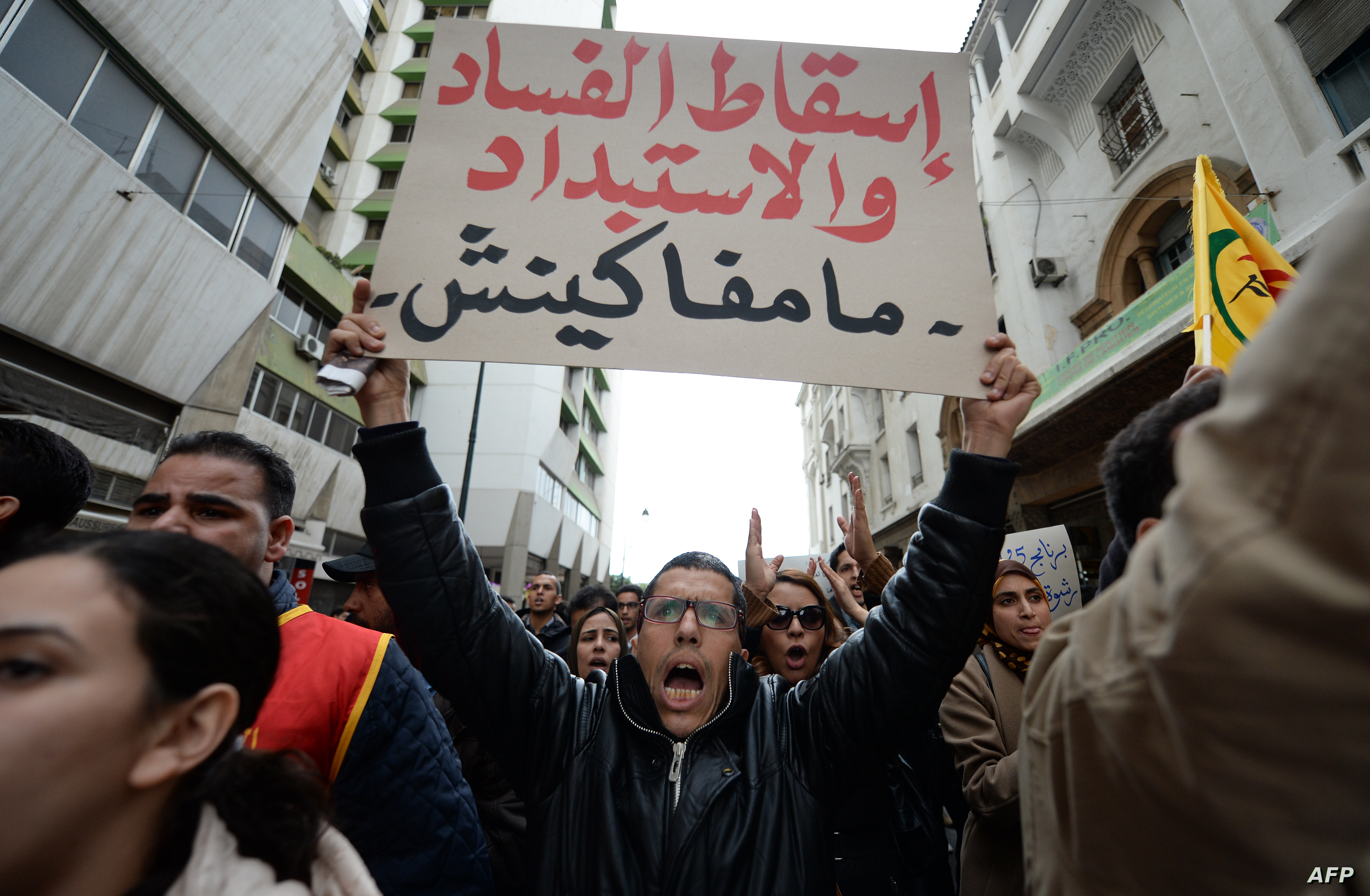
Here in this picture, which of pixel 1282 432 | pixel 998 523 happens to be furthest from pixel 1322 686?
pixel 998 523

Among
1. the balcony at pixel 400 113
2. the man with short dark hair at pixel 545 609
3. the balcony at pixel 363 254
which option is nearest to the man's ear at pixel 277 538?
the man with short dark hair at pixel 545 609

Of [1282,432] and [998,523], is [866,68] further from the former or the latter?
[1282,432]

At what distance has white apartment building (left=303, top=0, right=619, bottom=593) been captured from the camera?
64.7ft

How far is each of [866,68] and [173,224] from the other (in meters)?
10.6

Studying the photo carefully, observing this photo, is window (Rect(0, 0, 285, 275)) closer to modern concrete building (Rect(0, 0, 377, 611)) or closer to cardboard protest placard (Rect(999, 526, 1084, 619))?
modern concrete building (Rect(0, 0, 377, 611))

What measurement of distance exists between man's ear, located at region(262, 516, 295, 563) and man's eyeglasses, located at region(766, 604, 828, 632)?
198 centimetres

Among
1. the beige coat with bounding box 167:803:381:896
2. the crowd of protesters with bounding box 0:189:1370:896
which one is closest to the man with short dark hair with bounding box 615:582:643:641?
the crowd of protesters with bounding box 0:189:1370:896

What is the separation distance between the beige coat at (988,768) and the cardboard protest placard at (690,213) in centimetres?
113

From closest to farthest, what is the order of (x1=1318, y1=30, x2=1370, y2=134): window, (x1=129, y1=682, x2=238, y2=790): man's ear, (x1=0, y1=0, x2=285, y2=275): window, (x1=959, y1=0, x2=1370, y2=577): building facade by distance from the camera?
(x1=129, y1=682, x2=238, y2=790): man's ear → (x1=1318, y1=30, x2=1370, y2=134): window → (x1=959, y1=0, x2=1370, y2=577): building facade → (x1=0, y1=0, x2=285, y2=275): window

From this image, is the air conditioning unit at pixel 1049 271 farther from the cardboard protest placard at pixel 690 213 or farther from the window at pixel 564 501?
the window at pixel 564 501

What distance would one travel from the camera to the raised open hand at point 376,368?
1.54m

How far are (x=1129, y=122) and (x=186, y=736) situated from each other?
1240cm

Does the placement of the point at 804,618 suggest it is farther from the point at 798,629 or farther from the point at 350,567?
the point at 350,567

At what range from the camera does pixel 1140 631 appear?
22.0 inches
